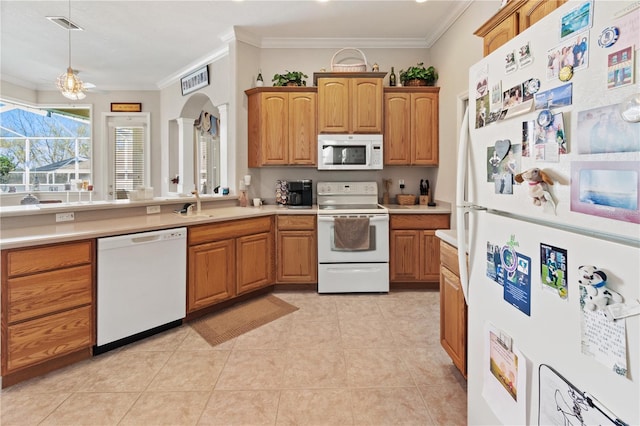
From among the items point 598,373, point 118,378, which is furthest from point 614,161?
point 118,378

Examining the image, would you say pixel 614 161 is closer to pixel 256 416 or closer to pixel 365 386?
pixel 365 386

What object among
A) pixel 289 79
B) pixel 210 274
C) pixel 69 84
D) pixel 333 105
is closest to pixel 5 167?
pixel 69 84

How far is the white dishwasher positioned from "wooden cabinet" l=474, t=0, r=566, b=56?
273 centimetres

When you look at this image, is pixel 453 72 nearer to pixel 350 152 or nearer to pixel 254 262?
pixel 350 152

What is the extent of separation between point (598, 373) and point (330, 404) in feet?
4.44

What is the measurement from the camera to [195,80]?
188 inches

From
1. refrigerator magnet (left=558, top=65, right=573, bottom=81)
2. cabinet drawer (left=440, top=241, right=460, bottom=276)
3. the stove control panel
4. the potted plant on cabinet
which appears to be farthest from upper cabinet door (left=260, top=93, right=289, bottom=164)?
the potted plant on cabinet

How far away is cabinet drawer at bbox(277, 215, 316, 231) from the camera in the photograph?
352 cm

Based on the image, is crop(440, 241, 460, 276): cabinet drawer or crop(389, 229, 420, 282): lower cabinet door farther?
crop(389, 229, 420, 282): lower cabinet door

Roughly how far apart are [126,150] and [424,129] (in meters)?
5.25

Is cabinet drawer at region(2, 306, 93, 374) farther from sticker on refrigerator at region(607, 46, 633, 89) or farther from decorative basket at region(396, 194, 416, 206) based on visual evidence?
decorative basket at region(396, 194, 416, 206)

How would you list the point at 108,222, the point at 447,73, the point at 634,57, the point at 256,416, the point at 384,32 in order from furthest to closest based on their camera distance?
1. the point at 384,32
2. the point at 447,73
3. the point at 108,222
4. the point at 256,416
5. the point at 634,57

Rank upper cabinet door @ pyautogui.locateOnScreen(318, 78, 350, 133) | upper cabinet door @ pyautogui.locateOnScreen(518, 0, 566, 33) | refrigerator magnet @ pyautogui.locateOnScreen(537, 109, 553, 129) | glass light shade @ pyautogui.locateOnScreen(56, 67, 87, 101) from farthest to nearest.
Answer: upper cabinet door @ pyautogui.locateOnScreen(318, 78, 350, 133)
glass light shade @ pyautogui.locateOnScreen(56, 67, 87, 101)
upper cabinet door @ pyautogui.locateOnScreen(518, 0, 566, 33)
refrigerator magnet @ pyautogui.locateOnScreen(537, 109, 553, 129)

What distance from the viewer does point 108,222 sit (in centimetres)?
254
